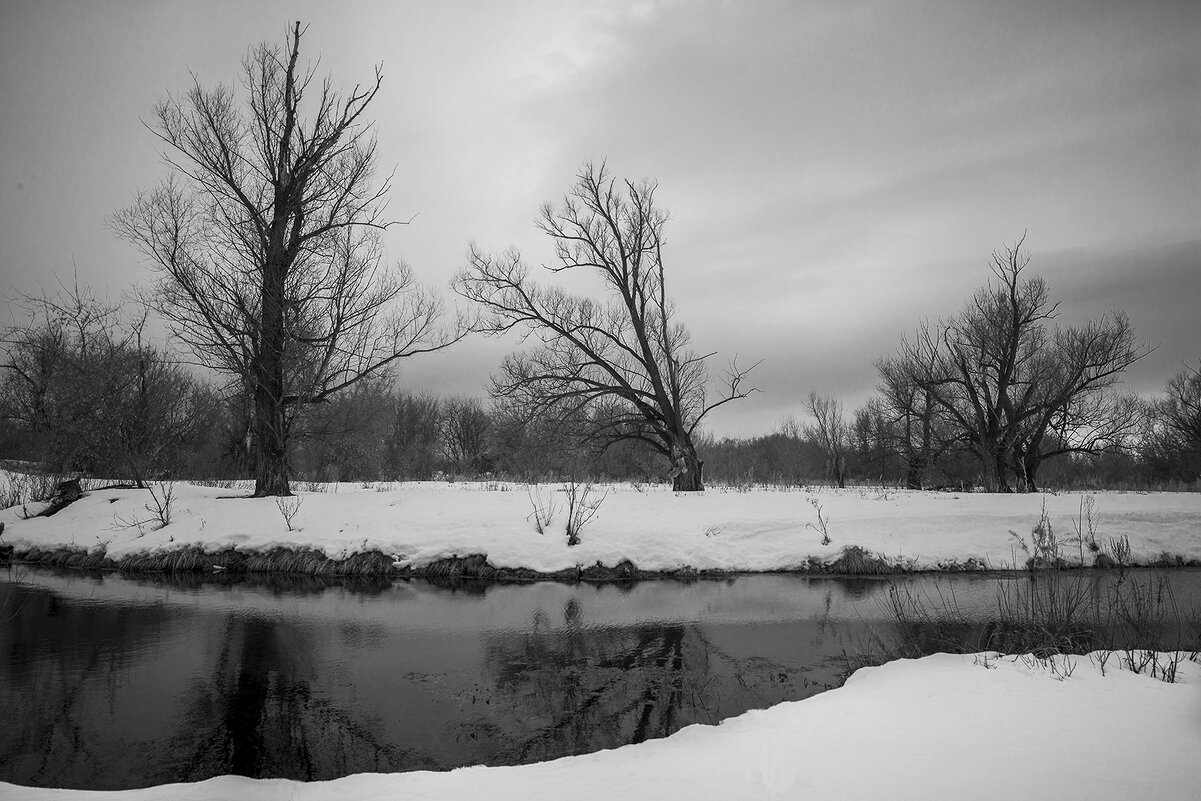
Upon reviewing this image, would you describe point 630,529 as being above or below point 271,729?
above

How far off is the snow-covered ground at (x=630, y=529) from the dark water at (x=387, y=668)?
3.81 feet

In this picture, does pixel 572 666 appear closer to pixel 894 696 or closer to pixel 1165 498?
pixel 894 696

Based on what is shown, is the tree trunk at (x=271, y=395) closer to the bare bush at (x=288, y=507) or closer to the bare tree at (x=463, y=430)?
the bare bush at (x=288, y=507)

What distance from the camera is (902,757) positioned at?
397cm

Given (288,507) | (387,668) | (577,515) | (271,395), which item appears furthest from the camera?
(271,395)

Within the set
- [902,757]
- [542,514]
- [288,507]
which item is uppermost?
[288,507]

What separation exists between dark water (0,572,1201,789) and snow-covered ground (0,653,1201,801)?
40.7 inches

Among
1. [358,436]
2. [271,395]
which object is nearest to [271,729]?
[271,395]

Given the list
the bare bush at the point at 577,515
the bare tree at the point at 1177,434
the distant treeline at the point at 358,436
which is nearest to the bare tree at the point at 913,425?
the distant treeline at the point at 358,436

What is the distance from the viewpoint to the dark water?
575 centimetres

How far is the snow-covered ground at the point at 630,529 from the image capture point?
14281mm

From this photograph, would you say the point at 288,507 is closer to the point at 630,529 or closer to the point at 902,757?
the point at 630,529

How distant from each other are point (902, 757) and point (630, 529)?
1106cm

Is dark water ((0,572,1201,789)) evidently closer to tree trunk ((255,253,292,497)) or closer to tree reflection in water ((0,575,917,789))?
tree reflection in water ((0,575,917,789))
